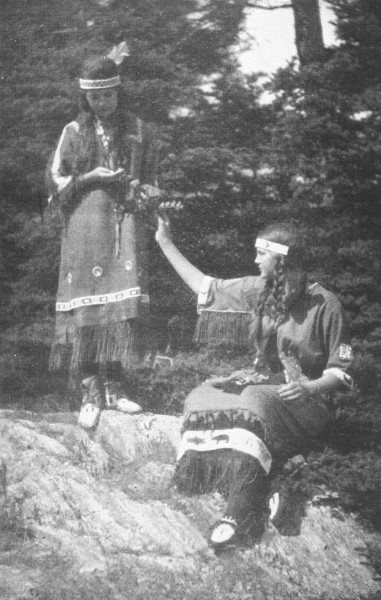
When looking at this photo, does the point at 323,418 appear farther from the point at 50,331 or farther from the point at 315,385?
the point at 50,331

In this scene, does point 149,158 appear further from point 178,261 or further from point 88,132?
point 178,261

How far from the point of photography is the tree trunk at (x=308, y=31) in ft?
12.5

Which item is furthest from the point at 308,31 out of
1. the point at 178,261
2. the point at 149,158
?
the point at 178,261

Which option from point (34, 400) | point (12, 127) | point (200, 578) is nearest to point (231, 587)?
point (200, 578)

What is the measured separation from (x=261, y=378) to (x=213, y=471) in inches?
17.6

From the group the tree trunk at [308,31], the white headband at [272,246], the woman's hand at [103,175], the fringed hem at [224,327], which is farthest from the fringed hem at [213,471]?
the tree trunk at [308,31]

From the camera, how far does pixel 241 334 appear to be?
341 cm

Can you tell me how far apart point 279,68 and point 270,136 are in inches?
12.7

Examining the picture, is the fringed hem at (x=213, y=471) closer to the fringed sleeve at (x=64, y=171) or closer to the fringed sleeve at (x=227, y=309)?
the fringed sleeve at (x=227, y=309)

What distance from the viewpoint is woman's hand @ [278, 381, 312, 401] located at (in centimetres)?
320

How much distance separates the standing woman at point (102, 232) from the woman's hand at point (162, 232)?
0.13 meters

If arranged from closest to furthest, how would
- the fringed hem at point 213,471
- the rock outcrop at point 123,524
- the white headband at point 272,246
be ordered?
the rock outcrop at point 123,524, the fringed hem at point 213,471, the white headband at point 272,246

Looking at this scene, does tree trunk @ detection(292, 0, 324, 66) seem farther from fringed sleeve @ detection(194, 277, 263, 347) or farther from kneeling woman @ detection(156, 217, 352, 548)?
fringed sleeve @ detection(194, 277, 263, 347)

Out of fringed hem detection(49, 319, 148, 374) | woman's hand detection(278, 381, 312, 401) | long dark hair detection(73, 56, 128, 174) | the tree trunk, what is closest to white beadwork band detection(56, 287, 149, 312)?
fringed hem detection(49, 319, 148, 374)
